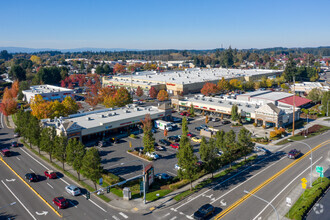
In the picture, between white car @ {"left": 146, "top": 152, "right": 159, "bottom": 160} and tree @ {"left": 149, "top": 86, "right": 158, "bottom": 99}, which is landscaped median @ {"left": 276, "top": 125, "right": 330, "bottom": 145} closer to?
white car @ {"left": 146, "top": 152, "right": 159, "bottom": 160}

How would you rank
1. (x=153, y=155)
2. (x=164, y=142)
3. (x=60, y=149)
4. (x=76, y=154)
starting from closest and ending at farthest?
1. (x=76, y=154)
2. (x=60, y=149)
3. (x=153, y=155)
4. (x=164, y=142)

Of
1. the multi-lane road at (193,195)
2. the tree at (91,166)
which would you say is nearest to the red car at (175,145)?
the multi-lane road at (193,195)

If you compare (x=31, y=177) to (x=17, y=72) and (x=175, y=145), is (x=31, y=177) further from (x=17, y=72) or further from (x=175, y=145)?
(x=17, y=72)

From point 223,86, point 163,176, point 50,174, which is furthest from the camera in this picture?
point 223,86

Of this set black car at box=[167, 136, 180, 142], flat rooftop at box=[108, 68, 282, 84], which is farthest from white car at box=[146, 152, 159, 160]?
flat rooftop at box=[108, 68, 282, 84]

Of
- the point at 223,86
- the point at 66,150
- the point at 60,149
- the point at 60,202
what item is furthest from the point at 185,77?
the point at 60,202

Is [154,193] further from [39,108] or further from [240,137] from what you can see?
[39,108]

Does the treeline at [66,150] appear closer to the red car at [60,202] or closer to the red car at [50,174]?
the red car at [50,174]
